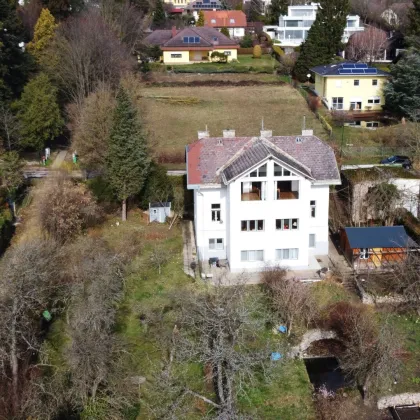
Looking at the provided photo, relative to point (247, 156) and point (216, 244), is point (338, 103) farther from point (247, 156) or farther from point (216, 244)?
point (216, 244)

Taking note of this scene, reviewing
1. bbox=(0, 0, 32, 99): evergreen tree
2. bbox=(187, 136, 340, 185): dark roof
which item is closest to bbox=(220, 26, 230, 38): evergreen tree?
bbox=(0, 0, 32, 99): evergreen tree

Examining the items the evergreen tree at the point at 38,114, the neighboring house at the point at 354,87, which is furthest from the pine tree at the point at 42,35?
the neighboring house at the point at 354,87

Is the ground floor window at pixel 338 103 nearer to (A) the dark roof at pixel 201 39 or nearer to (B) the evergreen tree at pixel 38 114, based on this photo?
(A) the dark roof at pixel 201 39

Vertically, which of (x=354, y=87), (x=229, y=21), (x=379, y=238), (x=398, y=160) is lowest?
(x=379, y=238)

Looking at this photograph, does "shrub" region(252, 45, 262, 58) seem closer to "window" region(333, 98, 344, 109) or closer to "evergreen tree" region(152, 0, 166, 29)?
"evergreen tree" region(152, 0, 166, 29)

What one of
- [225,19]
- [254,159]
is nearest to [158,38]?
[225,19]

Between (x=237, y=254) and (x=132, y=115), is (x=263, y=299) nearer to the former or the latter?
(x=237, y=254)
